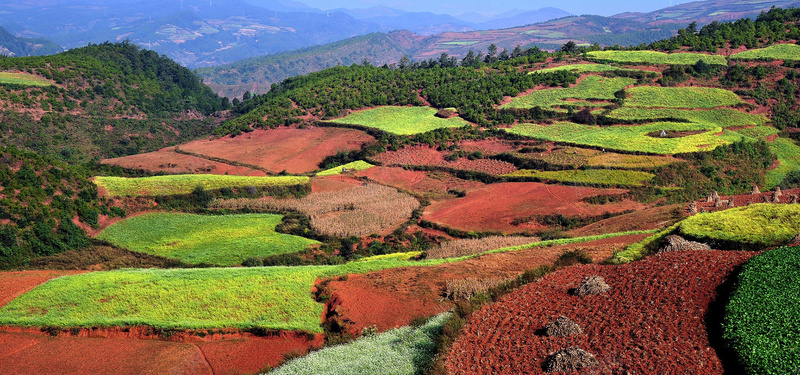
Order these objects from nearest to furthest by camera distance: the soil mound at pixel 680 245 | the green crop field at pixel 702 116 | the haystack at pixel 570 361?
1. the haystack at pixel 570 361
2. the soil mound at pixel 680 245
3. the green crop field at pixel 702 116

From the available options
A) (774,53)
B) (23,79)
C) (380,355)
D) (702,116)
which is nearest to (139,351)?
(380,355)

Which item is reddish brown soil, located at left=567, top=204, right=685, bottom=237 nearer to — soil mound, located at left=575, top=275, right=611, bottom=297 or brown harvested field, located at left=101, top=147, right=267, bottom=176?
soil mound, located at left=575, top=275, right=611, bottom=297

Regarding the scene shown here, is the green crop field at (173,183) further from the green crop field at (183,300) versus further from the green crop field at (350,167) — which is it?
the green crop field at (183,300)

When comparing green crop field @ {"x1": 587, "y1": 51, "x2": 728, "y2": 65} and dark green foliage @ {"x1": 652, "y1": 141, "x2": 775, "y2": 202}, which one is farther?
green crop field @ {"x1": 587, "y1": 51, "x2": 728, "y2": 65}

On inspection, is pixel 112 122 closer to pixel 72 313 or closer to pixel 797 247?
pixel 72 313

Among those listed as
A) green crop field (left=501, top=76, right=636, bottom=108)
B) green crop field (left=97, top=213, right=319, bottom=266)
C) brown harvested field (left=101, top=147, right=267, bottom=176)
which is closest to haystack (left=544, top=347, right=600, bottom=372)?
green crop field (left=97, top=213, right=319, bottom=266)

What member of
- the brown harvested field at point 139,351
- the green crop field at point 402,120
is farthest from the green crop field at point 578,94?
the brown harvested field at point 139,351
